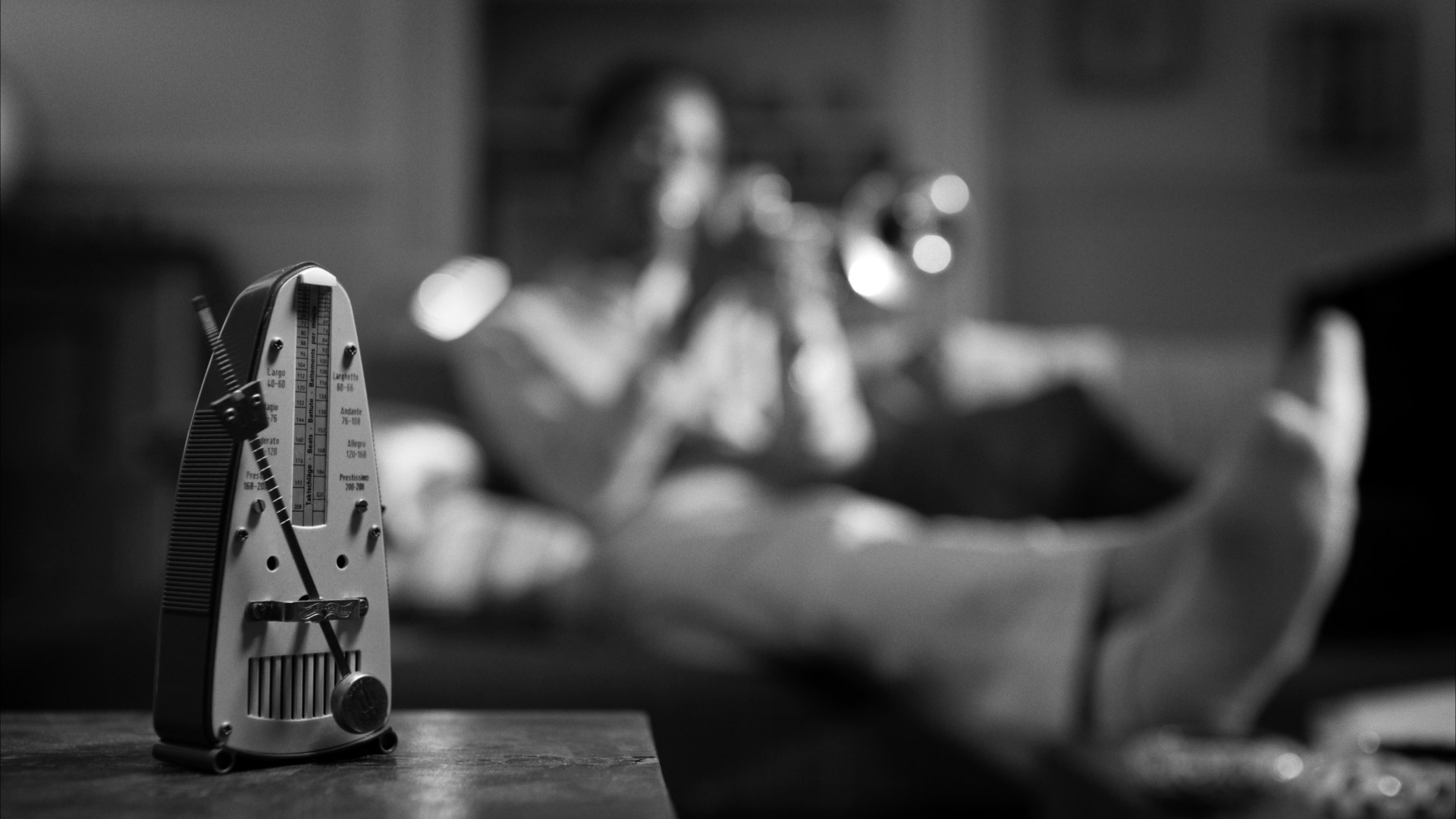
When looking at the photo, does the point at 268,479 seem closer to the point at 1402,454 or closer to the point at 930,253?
the point at 930,253

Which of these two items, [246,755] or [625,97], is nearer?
[246,755]

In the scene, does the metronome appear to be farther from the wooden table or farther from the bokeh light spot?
the bokeh light spot

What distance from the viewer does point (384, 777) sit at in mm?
366

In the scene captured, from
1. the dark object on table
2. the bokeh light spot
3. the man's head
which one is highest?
the man's head

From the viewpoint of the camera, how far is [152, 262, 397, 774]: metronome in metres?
0.39

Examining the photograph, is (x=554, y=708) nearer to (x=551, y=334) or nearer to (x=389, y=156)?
(x=551, y=334)

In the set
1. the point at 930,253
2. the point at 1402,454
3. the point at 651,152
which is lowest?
the point at 1402,454

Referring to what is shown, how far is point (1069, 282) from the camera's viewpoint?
10.5 ft

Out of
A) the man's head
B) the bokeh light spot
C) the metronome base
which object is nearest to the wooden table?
the metronome base

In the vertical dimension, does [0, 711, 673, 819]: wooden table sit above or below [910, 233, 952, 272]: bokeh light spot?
below

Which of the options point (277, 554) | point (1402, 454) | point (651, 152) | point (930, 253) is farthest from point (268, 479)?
point (1402, 454)

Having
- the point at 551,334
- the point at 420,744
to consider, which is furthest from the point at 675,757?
the point at 551,334

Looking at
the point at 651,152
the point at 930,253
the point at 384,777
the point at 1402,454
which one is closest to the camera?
the point at 384,777

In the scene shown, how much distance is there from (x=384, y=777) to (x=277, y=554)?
79 mm
